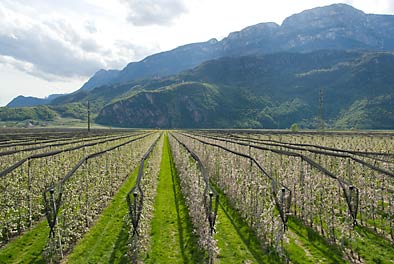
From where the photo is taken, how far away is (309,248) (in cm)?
1062

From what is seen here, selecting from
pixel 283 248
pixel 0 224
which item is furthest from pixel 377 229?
pixel 0 224

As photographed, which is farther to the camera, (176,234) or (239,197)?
(239,197)

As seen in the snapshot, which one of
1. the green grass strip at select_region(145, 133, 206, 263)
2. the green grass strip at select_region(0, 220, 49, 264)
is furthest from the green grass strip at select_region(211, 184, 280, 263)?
the green grass strip at select_region(0, 220, 49, 264)

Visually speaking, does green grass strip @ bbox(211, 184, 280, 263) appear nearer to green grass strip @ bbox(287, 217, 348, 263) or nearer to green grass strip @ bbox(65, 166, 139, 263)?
green grass strip @ bbox(287, 217, 348, 263)

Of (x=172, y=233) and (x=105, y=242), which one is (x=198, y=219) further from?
(x=105, y=242)

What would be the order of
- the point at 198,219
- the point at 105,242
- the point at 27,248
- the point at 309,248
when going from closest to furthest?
the point at 27,248 < the point at 309,248 < the point at 105,242 < the point at 198,219

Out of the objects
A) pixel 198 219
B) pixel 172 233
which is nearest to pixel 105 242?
pixel 172 233

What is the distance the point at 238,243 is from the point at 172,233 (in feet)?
8.60

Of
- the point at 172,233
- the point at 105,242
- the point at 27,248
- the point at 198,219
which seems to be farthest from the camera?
the point at 172,233

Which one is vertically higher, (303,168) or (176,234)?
(303,168)

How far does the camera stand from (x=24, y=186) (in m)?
14.4

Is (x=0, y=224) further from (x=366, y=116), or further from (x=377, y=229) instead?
(x=366, y=116)

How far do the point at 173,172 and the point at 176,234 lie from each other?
13.1 meters

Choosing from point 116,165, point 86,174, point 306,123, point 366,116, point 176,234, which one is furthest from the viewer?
point 306,123
